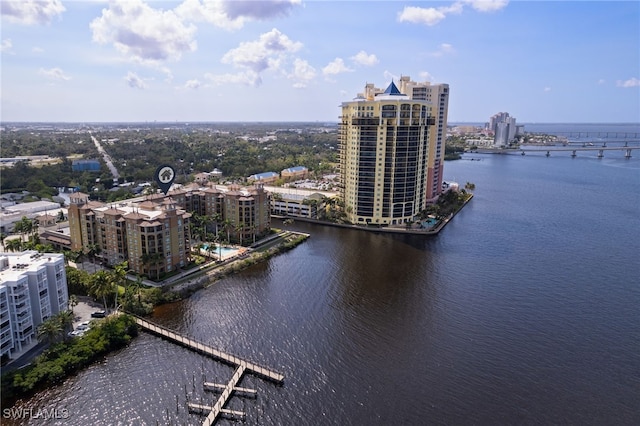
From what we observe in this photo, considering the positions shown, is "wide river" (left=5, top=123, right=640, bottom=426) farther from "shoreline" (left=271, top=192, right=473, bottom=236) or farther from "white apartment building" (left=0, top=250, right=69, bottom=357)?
"white apartment building" (left=0, top=250, right=69, bottom=357)

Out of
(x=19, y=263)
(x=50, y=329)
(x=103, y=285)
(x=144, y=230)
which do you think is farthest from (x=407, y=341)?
(x=19, y=263)

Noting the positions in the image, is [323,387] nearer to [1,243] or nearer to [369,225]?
[369,225]

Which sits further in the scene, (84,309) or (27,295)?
(84,309)

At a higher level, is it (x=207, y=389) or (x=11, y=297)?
(x=11, y=297)

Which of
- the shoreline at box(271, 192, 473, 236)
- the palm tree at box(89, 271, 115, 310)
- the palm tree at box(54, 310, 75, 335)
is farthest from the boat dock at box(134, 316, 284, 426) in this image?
the shoreline at box(271, 192, 473, 236)

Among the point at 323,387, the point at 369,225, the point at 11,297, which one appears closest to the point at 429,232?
the point at 369,225

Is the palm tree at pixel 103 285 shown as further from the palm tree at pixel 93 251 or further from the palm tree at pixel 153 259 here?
the palm tree at pixel 93 251

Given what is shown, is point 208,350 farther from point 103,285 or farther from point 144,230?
point 144,230
